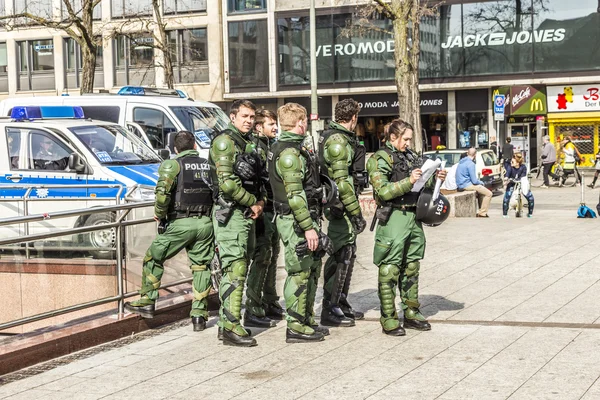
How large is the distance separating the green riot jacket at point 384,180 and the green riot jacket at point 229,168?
3.28 feet

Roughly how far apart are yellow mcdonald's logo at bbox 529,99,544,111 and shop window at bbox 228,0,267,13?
12057mm

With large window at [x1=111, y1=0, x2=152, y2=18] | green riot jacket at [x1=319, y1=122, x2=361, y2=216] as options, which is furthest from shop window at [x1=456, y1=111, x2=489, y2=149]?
green riot jacket at [x1=319, y1=122, x2=361, y2=216]

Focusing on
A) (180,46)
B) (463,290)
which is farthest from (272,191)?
(180,46)

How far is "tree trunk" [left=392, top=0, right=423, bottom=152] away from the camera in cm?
2634

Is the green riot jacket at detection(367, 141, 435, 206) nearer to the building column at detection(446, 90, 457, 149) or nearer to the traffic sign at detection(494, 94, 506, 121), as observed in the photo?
the traffic sign at detection(494, 94, 506, 121)

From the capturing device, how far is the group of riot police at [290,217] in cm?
789

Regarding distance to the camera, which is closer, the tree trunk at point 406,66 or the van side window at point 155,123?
the van side window at point 155,123

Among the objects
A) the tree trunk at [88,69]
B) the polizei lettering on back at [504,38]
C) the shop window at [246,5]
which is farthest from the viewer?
the shop window at [246,5]

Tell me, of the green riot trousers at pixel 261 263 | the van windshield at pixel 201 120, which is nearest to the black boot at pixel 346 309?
the green riot trousers at pixel 261 263

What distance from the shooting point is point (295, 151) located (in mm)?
7754

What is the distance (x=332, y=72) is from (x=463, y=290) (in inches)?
1253

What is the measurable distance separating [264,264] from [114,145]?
6241 mm

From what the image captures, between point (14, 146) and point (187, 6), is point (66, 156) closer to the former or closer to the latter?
point (14, 146)

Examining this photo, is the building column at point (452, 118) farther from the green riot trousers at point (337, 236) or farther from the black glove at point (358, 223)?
the black glove at point (358, 223)
